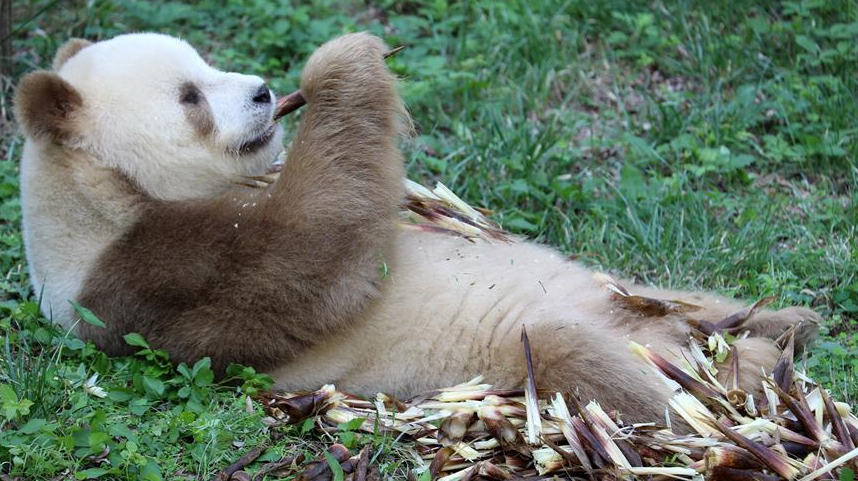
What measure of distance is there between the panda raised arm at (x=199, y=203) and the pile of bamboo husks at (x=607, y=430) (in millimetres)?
456

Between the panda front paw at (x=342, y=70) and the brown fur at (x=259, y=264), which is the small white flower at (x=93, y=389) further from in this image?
the panda front paw at (x=342, y=70)

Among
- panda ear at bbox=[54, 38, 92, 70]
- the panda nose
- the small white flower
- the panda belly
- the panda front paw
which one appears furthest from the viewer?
panda ear at bbox=[54, 38, 92, 70]

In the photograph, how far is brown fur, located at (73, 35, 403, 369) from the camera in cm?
428

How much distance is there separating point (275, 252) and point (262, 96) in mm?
961

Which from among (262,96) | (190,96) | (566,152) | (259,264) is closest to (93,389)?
(259,264)

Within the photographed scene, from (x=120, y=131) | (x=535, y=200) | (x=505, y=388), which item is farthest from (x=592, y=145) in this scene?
(x=120, y=131)

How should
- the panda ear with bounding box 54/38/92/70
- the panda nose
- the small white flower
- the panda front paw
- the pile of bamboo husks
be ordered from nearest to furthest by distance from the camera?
the pile of bamboo husks → the small white flower → the panda front paw → the panda nose → the panda ear with bounding box 54/38/92/70

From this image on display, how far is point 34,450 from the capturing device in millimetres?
3824

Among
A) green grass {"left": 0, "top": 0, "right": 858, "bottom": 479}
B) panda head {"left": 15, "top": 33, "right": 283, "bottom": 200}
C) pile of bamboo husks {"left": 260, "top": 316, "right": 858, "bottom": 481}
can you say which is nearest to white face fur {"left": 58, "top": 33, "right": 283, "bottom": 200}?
panda head {"left": 15, "top": 33, "right": 283, "bottom": 200}

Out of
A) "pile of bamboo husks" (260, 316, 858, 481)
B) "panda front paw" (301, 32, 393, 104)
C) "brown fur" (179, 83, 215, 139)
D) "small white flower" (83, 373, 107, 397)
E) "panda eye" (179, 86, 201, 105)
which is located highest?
"panda front paw" (301, 32, 393, 104)

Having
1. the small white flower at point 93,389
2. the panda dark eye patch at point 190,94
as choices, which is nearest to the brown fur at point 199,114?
the panda dark eye patch at point 190,94

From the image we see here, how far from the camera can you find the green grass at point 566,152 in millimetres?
4227

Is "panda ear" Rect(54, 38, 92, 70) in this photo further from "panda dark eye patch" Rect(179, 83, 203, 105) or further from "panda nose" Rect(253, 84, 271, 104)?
"panda nose" Rect(253, 84, 271, 104)

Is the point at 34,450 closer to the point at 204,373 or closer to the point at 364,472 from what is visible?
the point at 204,373
